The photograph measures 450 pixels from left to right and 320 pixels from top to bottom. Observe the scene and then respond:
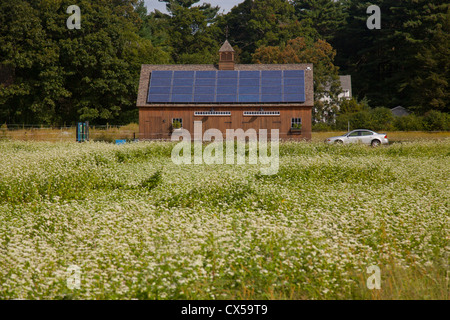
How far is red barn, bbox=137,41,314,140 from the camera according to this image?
36875mm

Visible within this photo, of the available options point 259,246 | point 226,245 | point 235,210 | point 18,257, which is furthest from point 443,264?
point 18,257

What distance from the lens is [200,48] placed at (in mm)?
73000

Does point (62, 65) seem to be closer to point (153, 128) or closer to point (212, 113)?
point (153, 128)

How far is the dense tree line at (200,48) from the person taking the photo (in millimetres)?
44219

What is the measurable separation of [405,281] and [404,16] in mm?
69600

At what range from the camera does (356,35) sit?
76438mm

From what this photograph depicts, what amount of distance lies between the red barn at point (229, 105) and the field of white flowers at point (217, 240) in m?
23.7

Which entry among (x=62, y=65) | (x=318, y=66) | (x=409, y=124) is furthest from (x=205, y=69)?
(x=318, y=66)

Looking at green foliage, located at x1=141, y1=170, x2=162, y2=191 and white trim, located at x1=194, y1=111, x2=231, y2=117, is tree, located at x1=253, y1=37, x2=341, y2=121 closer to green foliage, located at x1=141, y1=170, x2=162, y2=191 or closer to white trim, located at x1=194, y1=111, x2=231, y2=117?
white trim, located at x1=194, y1=111, x2=231, y2=117

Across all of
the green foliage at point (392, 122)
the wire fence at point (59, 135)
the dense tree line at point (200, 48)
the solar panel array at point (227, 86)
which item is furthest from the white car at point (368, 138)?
the wire fence at point (59, 135)

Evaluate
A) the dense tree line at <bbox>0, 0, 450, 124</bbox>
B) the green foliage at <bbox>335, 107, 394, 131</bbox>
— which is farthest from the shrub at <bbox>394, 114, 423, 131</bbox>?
the dense tree line at <bbox>0, 0, 450, 124</bbox>

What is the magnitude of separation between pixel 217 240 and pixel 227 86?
1271 inches

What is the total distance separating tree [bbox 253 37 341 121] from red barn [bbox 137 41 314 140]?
700 inches

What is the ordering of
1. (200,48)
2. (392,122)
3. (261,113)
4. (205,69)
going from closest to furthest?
(261,113), (205,69), (392,122), (200,48)
